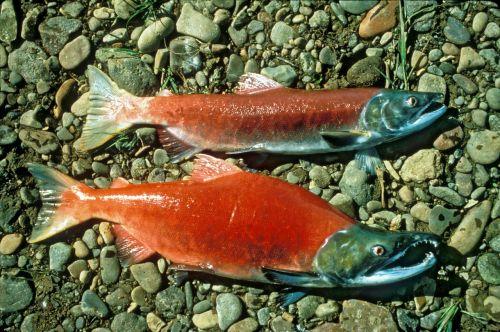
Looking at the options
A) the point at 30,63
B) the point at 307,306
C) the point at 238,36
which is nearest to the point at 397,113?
the point at 238,36

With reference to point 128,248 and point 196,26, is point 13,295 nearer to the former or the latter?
point 128,248

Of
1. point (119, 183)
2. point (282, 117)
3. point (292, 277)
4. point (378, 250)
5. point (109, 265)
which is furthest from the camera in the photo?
point (109, 265)

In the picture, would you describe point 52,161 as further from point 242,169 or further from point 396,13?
point 396,13

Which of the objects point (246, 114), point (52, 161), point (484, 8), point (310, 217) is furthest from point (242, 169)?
point (484, 8)

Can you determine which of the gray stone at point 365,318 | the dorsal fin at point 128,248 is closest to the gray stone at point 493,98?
the gray stone at point 365,318

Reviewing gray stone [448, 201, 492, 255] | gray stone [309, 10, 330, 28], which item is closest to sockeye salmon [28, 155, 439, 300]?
gray stone [448, 201, 492, 255]

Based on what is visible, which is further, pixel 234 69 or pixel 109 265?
pixel 234 69

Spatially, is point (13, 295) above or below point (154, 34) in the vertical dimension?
below

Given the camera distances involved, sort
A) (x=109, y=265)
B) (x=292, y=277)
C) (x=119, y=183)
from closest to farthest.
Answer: (x=292, y=277)
(x=119, y=183)
(x=109, y=265)
